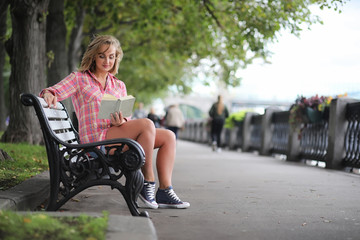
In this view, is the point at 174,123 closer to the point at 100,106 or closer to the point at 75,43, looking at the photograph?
the point at 75,43

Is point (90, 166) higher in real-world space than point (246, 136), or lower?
higher

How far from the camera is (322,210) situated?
18.3 ft

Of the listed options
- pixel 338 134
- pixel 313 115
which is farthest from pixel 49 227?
pixel 313 115

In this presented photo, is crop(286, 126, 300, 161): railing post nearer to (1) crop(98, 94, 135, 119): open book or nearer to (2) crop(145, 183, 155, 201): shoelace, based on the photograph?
(2) crop(145, 183, 155, 201): shoelace

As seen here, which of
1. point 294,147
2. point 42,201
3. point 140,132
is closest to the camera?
point 140,132

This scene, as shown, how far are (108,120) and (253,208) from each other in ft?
5.59

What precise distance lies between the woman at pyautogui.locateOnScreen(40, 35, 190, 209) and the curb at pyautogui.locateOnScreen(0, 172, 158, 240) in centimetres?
71

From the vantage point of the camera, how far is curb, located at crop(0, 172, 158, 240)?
11.0 ft

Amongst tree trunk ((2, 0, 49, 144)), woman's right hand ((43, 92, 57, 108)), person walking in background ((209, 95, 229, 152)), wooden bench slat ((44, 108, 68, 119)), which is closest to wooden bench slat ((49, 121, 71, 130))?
wooden bench slat ((44, 108, 68, 119))

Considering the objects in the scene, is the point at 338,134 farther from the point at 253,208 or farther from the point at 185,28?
the point at 185,28

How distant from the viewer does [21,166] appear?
7492 millimetres

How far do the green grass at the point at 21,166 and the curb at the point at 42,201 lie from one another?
163 mm

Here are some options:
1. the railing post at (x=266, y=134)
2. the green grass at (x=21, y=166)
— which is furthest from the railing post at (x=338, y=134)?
the railing post at (x=266, y=134)

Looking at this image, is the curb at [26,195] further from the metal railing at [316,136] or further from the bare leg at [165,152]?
the metal railing at [316,136]
